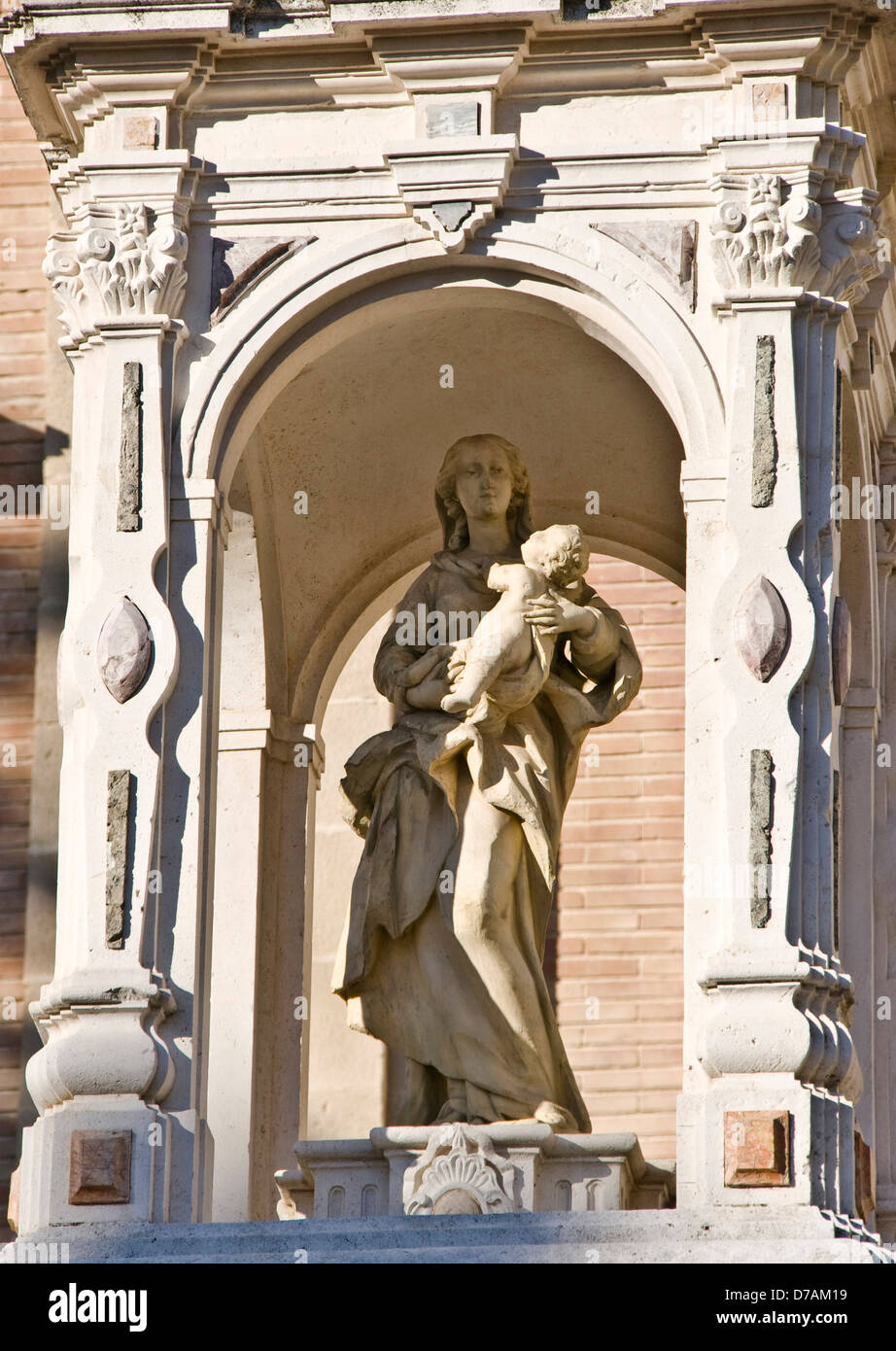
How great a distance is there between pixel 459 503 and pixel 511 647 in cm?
107

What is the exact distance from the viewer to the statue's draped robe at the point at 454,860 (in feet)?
40.1

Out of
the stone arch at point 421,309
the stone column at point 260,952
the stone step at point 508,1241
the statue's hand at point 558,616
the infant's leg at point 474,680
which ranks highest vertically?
the stone arch at point 421,309

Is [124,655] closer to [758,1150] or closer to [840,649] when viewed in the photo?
[840,649]

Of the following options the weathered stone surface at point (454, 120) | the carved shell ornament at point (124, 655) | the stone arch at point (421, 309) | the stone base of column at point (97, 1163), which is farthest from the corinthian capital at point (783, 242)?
the stone base of column at point (97, 1163)

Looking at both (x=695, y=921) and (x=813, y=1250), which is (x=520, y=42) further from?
(x=813, y=1250)

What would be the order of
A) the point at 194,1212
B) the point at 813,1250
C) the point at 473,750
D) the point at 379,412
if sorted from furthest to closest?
the point at 379,412 < the point at 473,750 < the point at 194,1212 < the point at 813,1250

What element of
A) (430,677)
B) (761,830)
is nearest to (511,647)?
(430,677)

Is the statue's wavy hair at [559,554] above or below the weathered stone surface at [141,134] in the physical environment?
below

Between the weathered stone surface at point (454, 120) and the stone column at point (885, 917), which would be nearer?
the weathered stone surface at point (454, 120)

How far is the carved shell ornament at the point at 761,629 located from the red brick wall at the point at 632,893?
4.28m

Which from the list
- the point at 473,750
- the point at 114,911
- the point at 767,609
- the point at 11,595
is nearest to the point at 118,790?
the point at 114,911

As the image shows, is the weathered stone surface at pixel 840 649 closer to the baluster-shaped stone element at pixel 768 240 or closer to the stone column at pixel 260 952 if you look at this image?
the baluster-shaped stone element at pixel 768 240
